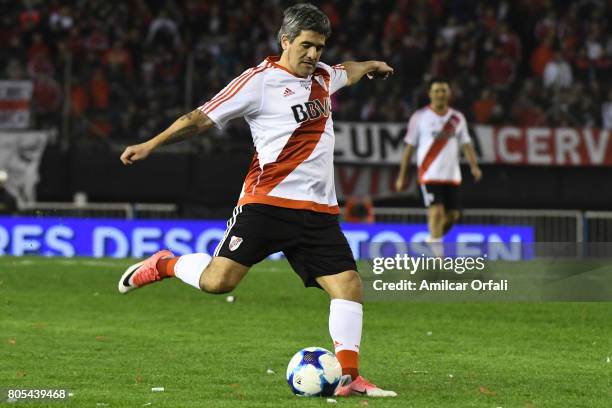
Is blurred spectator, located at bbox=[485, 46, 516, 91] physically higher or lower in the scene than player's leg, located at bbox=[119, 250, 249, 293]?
higher

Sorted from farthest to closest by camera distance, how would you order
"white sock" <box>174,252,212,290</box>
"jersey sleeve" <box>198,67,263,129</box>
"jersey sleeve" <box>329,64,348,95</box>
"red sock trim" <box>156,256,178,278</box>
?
1. "red sock trim" <box>156,256,178,278</box>
2. "jersey sleeve" <box>329,64,348,95</box>
3. "white sock" <box>174,252,212,290</box>
4. "jersey sleeve" <box>198,67,263,129</box>

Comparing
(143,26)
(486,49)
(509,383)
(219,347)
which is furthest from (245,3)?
(509,383)

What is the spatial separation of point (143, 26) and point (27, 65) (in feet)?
9.27

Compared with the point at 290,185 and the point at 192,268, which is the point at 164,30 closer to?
the point at 192,268

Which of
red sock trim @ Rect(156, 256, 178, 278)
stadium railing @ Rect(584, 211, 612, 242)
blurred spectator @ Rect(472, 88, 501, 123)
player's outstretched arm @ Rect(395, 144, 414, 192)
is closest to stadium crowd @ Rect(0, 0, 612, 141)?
blurred spectator @ Rect(472, 88, 501, 123)

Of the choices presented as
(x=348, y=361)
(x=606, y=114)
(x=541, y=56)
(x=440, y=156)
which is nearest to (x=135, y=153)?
(x=348, y=361)

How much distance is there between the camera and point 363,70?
864cm

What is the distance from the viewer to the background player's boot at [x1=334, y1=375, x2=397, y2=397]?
25.2ft

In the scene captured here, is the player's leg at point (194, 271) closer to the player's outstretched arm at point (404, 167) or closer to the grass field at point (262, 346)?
the grass field at point (262, 346)

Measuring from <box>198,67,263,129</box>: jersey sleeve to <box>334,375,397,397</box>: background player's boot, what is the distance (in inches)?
62.5

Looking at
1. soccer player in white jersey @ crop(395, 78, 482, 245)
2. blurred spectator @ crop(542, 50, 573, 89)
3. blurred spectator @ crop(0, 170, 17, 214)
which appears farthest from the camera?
blurred spectator @ crop(542, 50, 573, 89)

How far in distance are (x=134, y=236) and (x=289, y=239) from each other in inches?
465

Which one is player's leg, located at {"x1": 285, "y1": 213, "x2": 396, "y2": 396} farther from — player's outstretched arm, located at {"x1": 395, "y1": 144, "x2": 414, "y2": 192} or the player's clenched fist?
player's outstretched arm, located at {"x1": 395, "y1": 144, "x2": 414, "y2": 192}

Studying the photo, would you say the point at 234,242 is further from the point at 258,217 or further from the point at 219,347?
the point at 219,347
